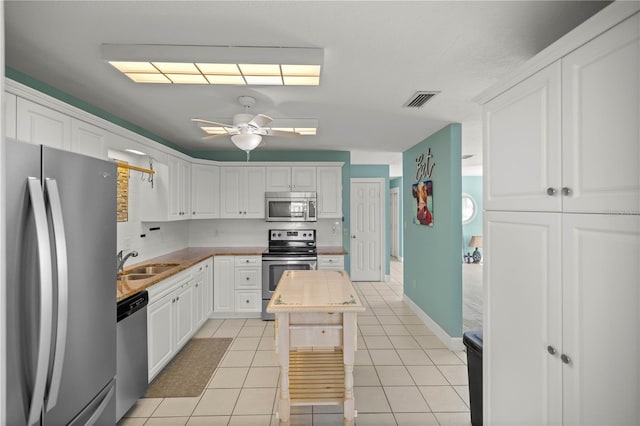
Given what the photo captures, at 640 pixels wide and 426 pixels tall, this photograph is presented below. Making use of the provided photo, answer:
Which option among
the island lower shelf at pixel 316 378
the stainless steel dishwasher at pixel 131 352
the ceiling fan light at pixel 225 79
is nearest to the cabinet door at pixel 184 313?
the stainless steel dishwasher at pixel 131 352

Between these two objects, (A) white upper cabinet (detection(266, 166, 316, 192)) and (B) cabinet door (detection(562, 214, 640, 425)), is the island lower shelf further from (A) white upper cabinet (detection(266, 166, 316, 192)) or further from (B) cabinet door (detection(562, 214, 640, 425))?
(A) white upper cabinet (detection(266, 166, 316, 192))

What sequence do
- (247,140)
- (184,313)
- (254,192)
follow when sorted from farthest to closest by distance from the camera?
(254,192) < (184,313) < (247,140)

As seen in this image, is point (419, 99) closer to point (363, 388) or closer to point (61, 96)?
point (363, 388)

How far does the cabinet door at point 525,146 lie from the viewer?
132 cm

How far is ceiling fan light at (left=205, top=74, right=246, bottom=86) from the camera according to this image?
2168 millimetres

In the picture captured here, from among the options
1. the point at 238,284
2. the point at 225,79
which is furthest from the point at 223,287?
the point at 225,79

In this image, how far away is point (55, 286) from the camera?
51.6 inches

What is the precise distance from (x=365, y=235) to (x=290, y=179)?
8.63 feet

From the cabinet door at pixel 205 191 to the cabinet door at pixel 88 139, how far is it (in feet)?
6.46

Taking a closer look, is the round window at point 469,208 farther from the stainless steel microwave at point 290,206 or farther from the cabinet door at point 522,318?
the cabinet door at point 522,318

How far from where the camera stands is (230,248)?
16.6 feet

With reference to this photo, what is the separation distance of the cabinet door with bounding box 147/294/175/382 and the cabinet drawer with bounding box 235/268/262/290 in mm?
1371

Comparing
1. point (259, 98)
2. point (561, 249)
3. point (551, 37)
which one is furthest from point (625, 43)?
point (259, 98)

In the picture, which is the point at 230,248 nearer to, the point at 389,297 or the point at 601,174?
the point at 389,297
